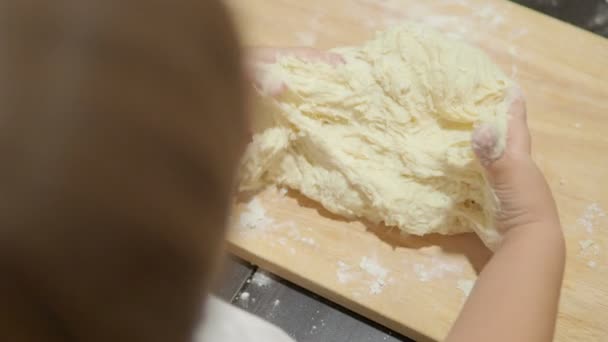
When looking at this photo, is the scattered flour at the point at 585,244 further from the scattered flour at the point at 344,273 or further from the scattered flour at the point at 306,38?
the scattered flour at the point at 306,38

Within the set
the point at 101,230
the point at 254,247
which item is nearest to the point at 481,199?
the point at 254,247

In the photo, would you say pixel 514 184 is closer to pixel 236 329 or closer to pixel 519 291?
pixel 519 291

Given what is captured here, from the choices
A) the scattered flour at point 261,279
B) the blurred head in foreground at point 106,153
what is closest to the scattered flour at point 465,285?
the scattered flour at point 261,279

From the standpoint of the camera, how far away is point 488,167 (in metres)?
0.70

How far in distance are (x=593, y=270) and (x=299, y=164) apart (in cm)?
41

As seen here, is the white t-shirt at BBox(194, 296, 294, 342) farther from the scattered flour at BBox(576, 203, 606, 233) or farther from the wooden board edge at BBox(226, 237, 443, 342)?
the scattered flour at BBox(576, 203, 606, 233)

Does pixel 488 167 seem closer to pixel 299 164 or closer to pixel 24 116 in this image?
pixel 299 164

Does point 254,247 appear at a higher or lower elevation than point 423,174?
lower

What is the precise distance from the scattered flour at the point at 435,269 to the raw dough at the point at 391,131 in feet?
0.14

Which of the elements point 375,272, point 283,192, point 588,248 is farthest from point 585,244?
point 283,192

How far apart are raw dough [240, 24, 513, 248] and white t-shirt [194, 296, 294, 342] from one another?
188mm

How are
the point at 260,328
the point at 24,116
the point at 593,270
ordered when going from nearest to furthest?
the point at 24,116, the point at 260,328, the point at 593,270

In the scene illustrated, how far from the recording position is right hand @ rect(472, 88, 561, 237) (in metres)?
0.70

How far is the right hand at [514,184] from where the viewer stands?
2.28 ft
